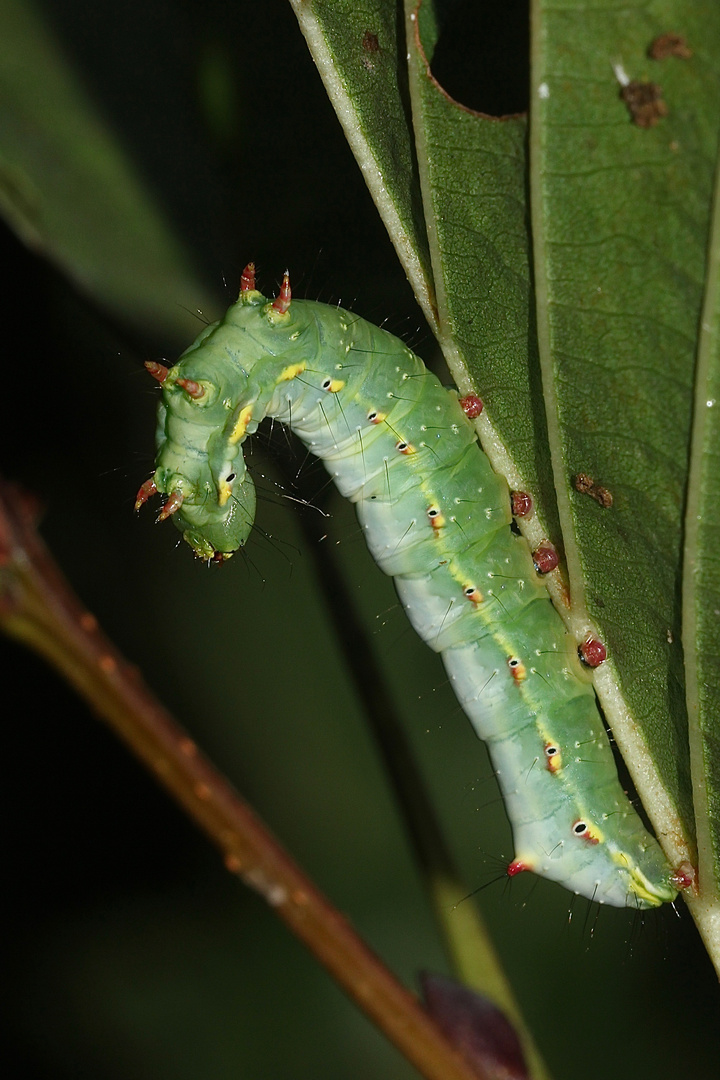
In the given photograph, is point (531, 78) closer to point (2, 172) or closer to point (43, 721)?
point (2, 172)

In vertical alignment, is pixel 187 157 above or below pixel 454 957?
above

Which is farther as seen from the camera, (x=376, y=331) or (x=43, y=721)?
(x=43, y=721)

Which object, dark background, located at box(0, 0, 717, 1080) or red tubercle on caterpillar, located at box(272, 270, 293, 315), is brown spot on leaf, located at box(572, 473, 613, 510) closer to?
red tubercle on caterpillar, located at box(272, 270, 293, 315)

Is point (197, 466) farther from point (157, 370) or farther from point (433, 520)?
point (433, 520)

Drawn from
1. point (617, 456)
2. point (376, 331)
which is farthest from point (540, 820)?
point (376, 331)

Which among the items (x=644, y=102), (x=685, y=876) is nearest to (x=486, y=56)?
(x=644, y=102)

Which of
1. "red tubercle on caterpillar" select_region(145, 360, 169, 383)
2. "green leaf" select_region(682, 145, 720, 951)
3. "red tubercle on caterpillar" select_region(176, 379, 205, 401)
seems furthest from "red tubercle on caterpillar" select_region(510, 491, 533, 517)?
"red tubercle on caterpillar" select_region(145, 360, 169, 383)

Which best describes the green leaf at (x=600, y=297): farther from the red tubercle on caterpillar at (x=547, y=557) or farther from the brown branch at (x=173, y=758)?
the brown branch at (x=173, y=758)
